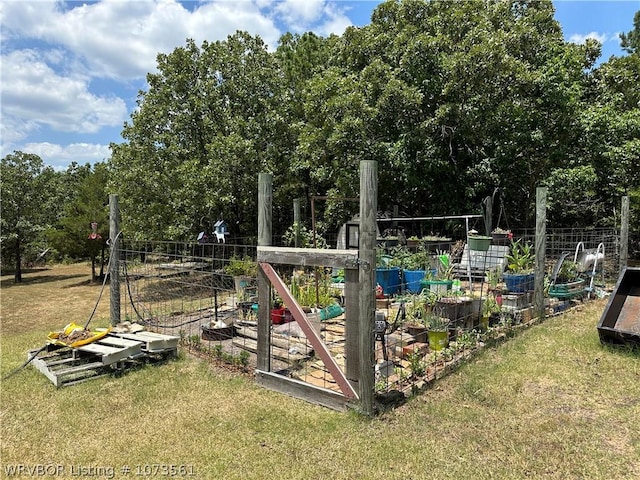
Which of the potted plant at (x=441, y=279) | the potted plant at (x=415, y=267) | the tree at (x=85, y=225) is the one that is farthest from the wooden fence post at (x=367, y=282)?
the tree at (x=85, y=225)

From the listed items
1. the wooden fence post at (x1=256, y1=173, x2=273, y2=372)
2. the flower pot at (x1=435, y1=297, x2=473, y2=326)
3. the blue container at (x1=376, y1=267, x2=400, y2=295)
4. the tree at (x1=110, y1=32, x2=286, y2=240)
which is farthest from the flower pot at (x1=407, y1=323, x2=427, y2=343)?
the tree at (x1=110, y1=32, x2=286, y2=240)

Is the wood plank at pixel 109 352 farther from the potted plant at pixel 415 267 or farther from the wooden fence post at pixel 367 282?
the potted plant at pixel 415 267

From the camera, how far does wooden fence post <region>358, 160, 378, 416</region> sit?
3.29 m

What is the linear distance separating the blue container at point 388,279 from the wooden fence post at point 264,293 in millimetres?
3147

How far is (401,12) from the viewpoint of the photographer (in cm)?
1188

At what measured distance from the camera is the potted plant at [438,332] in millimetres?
4512

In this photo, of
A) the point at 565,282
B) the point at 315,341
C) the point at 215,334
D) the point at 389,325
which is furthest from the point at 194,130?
the point at 315,341

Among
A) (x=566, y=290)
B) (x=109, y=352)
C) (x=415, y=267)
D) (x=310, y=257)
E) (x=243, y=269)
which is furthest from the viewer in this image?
(x=243, y=269)

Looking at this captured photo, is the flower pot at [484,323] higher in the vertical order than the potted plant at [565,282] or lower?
lower

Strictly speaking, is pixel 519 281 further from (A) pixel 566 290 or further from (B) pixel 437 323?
(B) pixel 437 323

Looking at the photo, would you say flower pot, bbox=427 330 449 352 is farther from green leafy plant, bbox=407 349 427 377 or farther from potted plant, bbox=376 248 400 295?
potted plant, bbox=376 248 400 295

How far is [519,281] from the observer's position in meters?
6.21

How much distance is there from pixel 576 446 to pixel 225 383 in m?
2.97

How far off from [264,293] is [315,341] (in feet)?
2.54
